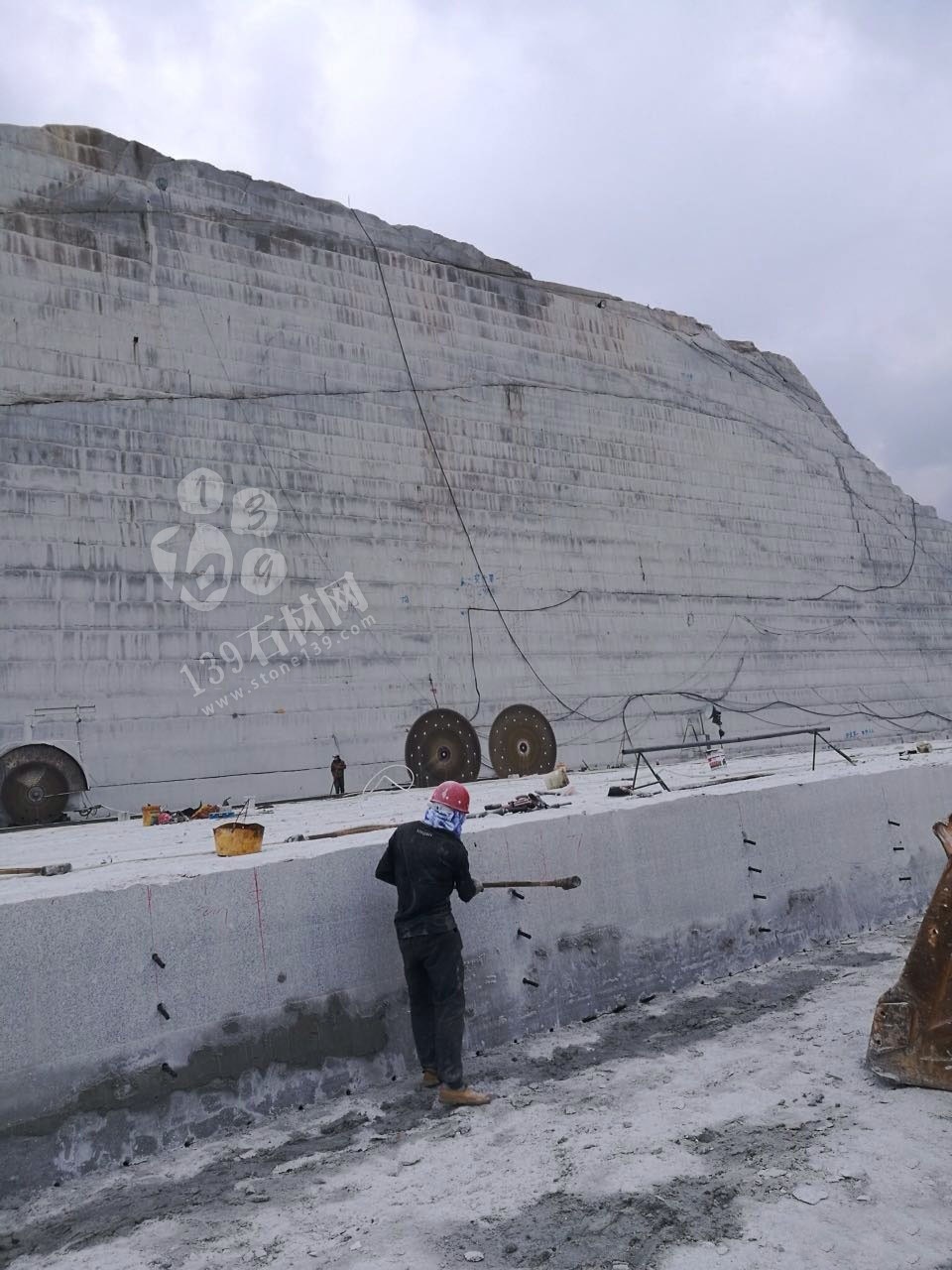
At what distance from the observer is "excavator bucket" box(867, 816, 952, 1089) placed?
422cm

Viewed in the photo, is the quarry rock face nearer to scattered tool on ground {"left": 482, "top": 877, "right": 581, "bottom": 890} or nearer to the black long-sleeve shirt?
scattered tool on ground {"left": 482, "top": 877, "right": 581, "bottom": 890}

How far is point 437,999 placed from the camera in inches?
184

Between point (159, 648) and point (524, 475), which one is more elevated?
point (524, 475)

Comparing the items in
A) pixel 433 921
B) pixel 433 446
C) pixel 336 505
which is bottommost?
pixel 433 921

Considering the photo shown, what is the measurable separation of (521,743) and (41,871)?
11.4m

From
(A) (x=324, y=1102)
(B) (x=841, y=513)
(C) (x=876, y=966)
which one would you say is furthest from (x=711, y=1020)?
(B) (x=841, y=513)

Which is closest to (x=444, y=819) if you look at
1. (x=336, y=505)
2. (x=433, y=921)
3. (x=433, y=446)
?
(x=433, y=921)

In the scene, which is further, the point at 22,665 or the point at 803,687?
the point at 803,687

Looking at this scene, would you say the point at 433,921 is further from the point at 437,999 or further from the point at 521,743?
the point at 521,743

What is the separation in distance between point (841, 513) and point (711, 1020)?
65.9 feet

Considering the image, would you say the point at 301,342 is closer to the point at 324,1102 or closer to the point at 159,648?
the point at 159,648

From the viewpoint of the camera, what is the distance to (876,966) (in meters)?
6.79

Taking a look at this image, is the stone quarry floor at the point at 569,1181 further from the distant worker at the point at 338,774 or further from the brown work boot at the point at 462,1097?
the distant worker at the point at 338,774

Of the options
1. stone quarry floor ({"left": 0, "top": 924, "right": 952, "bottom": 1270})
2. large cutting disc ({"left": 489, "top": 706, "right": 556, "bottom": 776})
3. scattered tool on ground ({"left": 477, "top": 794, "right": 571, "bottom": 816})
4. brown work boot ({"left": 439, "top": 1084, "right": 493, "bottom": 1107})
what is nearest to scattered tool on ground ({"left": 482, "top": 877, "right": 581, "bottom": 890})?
stone quarry floor ({"left": 0, "top": 924, "right": 952, "bottom": 1270})
